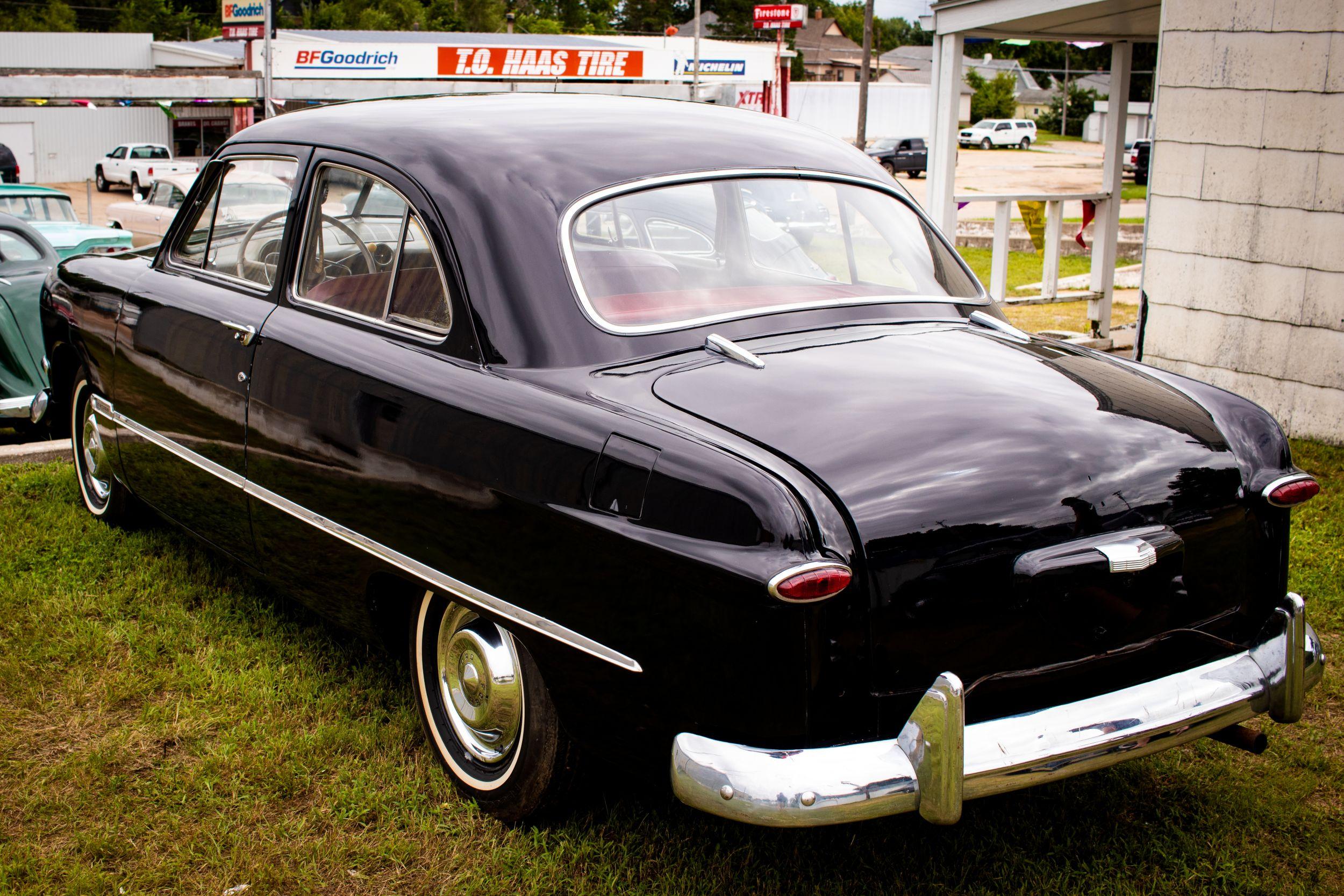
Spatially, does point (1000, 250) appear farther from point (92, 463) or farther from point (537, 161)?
point (537, 161)

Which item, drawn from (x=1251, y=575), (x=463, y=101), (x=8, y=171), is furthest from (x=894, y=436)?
(x=8, y=171)

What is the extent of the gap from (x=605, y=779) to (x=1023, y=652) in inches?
45.9

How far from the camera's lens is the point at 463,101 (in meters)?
3.98

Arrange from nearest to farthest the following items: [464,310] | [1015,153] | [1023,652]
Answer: [1023,652]
[464,310]
[1015,153]

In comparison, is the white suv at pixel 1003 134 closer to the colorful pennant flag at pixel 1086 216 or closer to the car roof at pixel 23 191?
the colorful pennant flag at pixel 1086 216

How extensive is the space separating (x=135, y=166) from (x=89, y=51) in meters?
15.4

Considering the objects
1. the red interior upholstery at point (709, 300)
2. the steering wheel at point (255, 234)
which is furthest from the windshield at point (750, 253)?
the steering wheel at point (255, 234)

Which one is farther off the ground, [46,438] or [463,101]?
[463,101]

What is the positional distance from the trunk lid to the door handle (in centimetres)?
158

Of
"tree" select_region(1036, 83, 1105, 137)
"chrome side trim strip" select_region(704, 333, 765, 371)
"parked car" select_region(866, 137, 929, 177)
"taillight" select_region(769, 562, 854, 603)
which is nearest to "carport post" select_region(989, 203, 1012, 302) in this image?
"chrome side trim strip" select_region(704, 333, 765, 371)

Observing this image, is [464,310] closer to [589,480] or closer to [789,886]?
[589,480]

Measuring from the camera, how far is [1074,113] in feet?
260

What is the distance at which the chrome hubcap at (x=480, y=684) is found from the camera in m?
3.08

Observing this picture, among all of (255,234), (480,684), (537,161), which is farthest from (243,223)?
(480,684)
